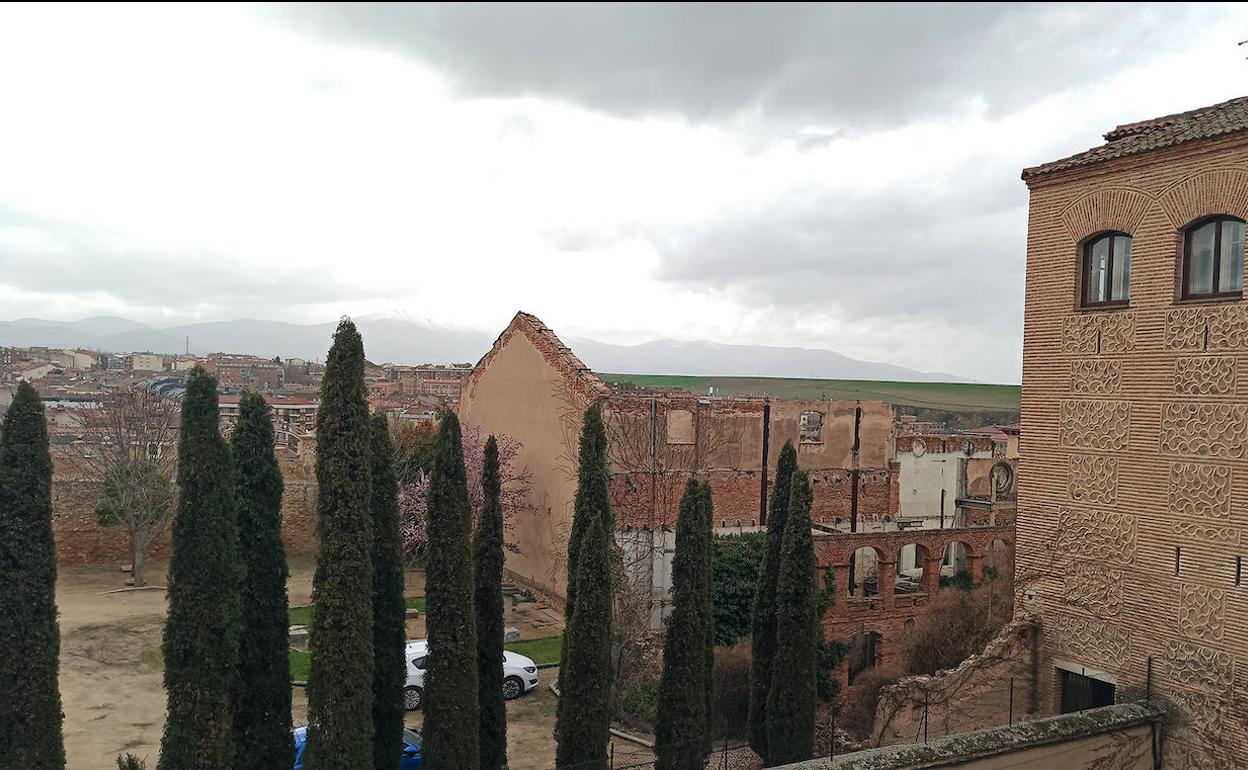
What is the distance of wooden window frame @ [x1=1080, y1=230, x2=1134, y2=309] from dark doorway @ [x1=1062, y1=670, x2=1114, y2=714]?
18.7 ft

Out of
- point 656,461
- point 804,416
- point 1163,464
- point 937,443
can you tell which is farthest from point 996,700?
point 937,443

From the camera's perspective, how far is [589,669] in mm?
11672

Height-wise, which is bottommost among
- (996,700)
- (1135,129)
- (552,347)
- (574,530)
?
(996,700)

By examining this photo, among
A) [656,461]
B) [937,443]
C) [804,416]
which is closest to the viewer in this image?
[656,461]

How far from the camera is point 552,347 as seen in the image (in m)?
24.6

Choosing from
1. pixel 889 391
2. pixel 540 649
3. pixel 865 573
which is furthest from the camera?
pixel 889 391

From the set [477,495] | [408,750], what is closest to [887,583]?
[477,495]

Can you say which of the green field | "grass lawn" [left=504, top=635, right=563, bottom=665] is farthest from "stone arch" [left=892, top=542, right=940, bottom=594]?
the green field

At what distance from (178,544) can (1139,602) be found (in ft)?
41.8

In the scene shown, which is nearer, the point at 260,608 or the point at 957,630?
the point at 260,608

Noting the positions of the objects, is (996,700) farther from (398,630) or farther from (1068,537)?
(398,630)

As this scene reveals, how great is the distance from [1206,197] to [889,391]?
89021mm

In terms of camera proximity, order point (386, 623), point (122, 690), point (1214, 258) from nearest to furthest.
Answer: point (1214, 258), point (386, 623), point (122, 690)

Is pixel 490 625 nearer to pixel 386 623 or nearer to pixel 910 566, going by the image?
pixel 386 623
